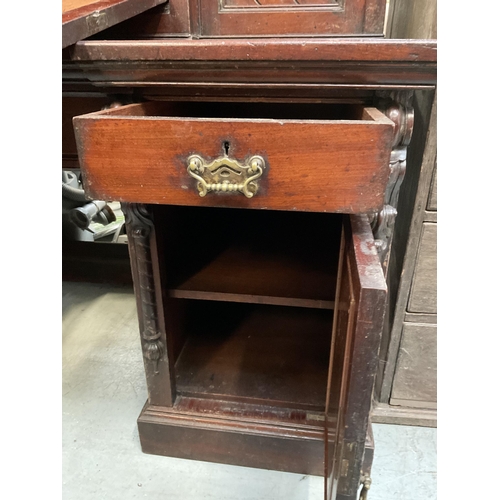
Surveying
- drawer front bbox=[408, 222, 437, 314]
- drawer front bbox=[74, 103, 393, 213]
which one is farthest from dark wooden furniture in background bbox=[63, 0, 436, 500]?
drawer front bbox=[408, 222, 437, 314]

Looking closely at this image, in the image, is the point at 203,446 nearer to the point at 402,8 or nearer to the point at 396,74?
the point at 396,74

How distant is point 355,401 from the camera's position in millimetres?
443

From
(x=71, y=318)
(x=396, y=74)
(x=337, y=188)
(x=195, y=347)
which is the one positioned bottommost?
(x=71, y=318)

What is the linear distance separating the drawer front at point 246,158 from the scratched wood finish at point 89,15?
0.44 ft

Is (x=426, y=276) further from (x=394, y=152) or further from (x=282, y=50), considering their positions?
(x=282, y=50)

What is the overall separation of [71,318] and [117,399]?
1.32 ft

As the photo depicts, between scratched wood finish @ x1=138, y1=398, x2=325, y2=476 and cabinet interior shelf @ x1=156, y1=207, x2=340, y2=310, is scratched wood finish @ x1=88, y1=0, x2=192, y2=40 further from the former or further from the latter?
scratched wood finish @ x1=138, y1=398, x2=325, y2=476

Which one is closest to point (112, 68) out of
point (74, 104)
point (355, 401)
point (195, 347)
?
point (74, 104)

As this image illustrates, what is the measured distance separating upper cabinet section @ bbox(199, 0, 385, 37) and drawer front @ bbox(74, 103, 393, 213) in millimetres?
381

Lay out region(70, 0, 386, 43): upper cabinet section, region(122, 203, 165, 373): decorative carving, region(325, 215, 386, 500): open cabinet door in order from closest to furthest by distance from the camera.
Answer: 1. region(325, 215, 386, 500): open cabinet door
2. region(122, 203, 165, 373): decorative carving
3. region(70, 0, 386, 43): upper cabinet section

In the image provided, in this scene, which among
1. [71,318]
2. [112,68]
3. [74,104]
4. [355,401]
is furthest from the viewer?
[71,318]

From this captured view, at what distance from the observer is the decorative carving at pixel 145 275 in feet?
2.25

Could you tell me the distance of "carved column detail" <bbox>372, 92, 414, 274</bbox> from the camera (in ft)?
1.91

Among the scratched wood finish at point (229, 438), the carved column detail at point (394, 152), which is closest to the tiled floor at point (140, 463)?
the scratched wood finish at point (229, 438)
